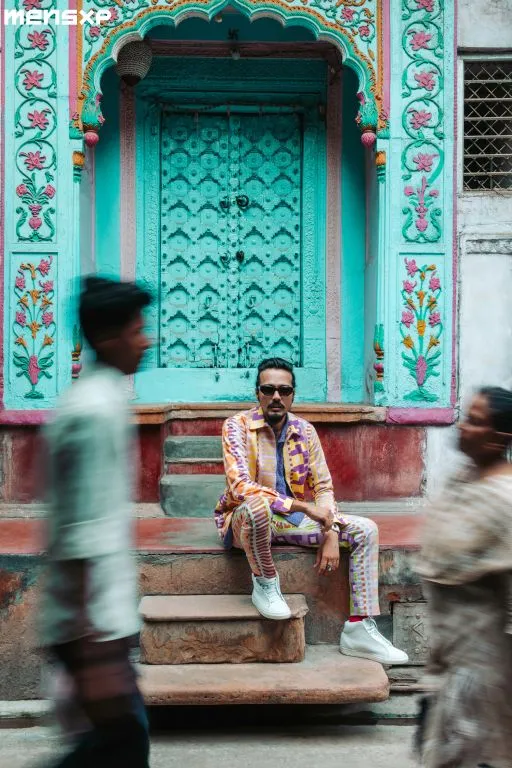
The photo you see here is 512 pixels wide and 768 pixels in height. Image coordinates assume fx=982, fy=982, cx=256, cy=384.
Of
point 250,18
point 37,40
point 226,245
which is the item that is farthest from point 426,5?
point 37,40

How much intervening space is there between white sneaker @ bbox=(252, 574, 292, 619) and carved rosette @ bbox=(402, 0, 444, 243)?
309 cm

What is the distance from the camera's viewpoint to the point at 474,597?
9.09 ft

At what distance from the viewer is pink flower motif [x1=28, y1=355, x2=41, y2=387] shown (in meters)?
6.73

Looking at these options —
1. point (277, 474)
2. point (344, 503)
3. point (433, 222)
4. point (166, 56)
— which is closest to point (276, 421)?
point (277, 474)

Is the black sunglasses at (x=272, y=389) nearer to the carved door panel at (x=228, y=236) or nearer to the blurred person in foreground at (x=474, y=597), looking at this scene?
the blurred person in foreground at (x=474, y=597)

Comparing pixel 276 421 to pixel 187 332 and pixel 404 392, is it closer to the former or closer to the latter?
pixel 404 392

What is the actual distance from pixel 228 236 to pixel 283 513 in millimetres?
3370

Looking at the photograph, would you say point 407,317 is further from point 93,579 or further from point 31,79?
point 93,579

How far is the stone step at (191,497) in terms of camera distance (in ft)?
20.9

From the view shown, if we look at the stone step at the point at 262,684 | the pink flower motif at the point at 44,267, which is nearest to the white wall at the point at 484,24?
the pink flower motif at the point at 44,267

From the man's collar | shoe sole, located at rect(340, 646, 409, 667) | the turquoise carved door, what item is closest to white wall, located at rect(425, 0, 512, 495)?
the turquoise carved door

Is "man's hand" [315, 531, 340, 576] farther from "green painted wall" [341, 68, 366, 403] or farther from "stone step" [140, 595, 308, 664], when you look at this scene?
"green painted wall" [341, 68, 366, 403]

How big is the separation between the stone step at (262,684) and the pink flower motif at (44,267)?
10.2 feet

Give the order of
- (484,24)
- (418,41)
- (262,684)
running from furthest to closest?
1. (484,24)
2. (418,41)
3. (262,684)
